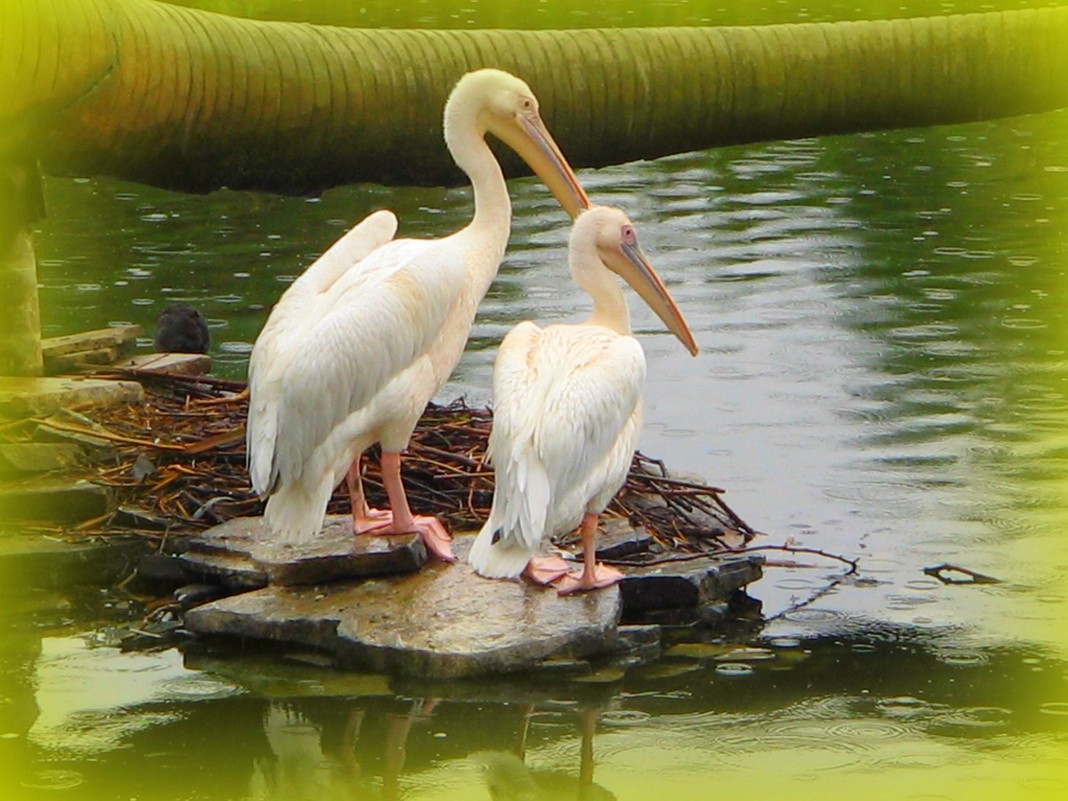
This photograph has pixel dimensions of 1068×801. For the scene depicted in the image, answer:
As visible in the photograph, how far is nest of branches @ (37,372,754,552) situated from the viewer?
6039mm

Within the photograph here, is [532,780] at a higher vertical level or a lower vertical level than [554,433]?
lower

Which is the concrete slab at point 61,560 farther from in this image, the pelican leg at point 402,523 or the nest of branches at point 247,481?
the pelican leg at point 402,523

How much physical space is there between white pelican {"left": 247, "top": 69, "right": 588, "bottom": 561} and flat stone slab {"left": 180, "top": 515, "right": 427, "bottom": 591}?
84mm

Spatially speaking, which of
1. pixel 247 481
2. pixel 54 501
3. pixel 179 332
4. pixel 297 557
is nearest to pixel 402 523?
pixel 297 557

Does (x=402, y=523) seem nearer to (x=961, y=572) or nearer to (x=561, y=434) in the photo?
(x=561, y=434)

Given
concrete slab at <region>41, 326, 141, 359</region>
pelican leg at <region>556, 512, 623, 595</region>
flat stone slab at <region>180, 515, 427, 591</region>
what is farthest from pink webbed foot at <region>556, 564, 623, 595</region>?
concrete slab at <region>41, 326, 141, 359</region>

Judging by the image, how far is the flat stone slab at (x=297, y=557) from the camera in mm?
5488

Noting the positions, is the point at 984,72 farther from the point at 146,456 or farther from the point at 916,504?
the point at 146,456

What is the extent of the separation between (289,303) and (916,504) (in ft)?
7.35

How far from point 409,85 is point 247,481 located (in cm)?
143

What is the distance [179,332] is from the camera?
24.4 feet

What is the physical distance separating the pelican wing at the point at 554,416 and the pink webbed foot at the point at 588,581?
235mm

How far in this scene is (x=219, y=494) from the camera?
6.14 m

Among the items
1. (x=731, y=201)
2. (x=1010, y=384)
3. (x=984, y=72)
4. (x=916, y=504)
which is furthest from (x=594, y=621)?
(x=731, y=201)
